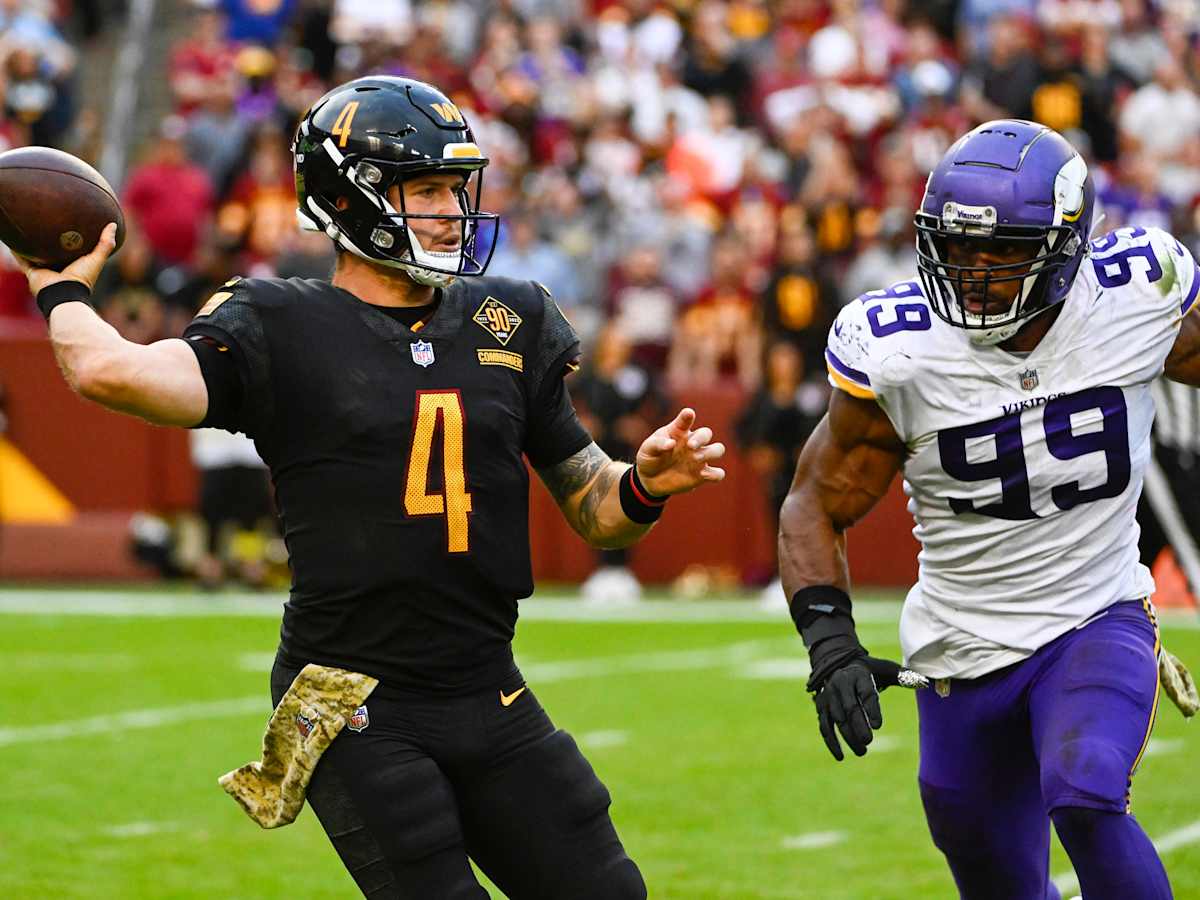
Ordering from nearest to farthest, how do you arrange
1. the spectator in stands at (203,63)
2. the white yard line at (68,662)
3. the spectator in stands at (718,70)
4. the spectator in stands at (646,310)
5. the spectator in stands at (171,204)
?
the white yard line at (68,662), the spectator in stands at (646,310), the spectator in stands at (171,204), the spectator in stands at (718,70), the spectator in stands at (203,63)

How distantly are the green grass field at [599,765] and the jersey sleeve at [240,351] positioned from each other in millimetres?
2377

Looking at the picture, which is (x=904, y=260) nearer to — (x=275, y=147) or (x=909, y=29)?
(x=909, y=29)

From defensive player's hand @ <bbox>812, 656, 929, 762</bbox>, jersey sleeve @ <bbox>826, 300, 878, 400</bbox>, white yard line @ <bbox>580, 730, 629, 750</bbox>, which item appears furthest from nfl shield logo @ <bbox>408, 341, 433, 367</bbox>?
white yard line @ <bbox>580, 730, 629, 750</bbox>

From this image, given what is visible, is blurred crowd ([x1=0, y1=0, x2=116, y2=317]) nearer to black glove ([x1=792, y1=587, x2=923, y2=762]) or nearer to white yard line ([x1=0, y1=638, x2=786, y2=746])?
white yard line ([x1=0, y1=638, x2=786, y2=746])

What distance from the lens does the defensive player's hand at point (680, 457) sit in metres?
3.74

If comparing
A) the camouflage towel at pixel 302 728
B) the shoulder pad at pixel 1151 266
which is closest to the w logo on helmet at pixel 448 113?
the camouflage towel at pixel 302 728

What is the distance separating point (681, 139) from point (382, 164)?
1116 centimetres

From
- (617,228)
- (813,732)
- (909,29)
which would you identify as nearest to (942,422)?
(813,732)

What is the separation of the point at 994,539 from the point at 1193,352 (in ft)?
1.96

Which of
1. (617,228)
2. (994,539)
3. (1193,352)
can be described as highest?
(1193,352)

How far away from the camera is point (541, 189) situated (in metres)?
14.6

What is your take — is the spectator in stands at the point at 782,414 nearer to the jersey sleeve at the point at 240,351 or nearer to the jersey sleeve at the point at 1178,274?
the jersey sleeve at the point at 1178,274

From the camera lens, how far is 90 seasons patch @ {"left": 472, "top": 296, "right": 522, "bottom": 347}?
3787 mm

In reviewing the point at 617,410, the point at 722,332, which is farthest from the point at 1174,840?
the point at 722,332
